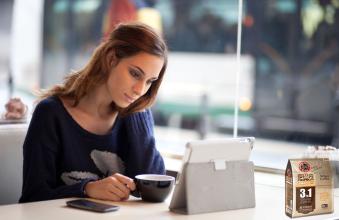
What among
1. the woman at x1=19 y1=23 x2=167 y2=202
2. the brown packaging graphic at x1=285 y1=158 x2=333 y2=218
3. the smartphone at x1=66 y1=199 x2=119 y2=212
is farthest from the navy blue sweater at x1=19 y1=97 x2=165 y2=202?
the brown packaging graphic at x1=285 y1=158 x2=333 y2=218

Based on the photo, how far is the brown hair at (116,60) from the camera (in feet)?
5.76

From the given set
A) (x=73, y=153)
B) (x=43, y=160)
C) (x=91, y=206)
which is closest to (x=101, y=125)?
(x=73, y=153)

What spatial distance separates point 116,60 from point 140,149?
32cm

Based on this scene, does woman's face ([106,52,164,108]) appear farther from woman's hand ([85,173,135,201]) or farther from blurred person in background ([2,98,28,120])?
blurred person in background ([2,98,28,120])

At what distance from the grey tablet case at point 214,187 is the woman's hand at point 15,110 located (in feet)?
3.18

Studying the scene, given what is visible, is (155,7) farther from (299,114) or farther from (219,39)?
(299,114)

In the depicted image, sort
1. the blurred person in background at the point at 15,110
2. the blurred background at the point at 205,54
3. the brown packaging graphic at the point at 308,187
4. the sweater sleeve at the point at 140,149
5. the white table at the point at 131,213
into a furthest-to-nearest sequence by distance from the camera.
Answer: the blurred background at the point at 205,54 < the blurred person in background at the point at 15,110 < the sweater sleeve at the point at 140,149 < the brown packaging graphic at the point at 308,187 < the white table at the point at 131,213

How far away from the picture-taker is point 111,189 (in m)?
1.58

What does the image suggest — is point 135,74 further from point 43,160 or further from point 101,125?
point 43,160

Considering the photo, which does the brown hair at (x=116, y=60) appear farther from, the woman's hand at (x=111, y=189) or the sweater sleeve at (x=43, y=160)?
the woman's hand at (x=111, y=189)

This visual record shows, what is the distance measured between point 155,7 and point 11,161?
11.5 feet

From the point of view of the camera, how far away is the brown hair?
1.76 metres

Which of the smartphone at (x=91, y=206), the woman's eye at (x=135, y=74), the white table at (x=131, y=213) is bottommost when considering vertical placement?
the white table at (x=131, y=213)

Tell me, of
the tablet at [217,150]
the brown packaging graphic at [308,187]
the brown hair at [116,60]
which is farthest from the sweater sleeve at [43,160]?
the brown packaging graphic at [308,187]
